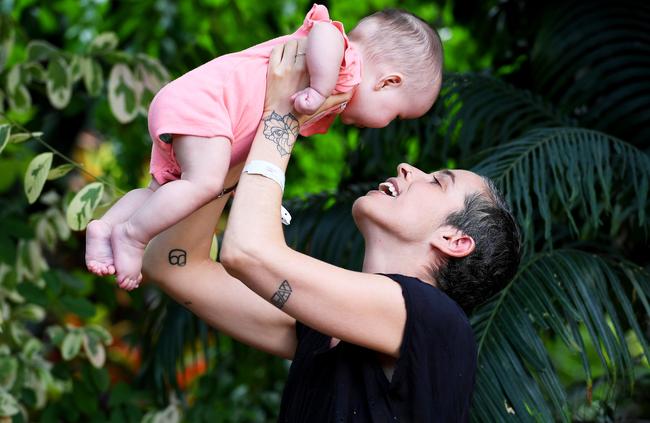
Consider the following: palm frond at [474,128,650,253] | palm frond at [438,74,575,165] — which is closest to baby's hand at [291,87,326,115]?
palm frond at [474,128,650,253]

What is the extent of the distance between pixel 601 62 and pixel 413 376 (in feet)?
6.48

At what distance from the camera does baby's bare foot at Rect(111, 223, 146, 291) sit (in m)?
1.96

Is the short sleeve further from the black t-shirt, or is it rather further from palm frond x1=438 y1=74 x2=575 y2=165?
palm frond x1=438 y1=74 x2=575 y2=165

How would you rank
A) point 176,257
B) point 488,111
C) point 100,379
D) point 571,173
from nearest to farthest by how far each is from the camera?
1. point 176,257
2. point 571,173
3. point 488,111
4. point 100,379

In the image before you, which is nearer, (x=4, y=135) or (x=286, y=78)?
(x=286, y=78)

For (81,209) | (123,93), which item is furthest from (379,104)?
(123,93)

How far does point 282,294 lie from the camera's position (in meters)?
1.86

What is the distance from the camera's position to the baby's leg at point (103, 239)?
1.99 meters

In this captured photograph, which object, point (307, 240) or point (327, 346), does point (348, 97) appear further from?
point (307, 240)

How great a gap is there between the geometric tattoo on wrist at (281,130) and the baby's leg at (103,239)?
12.7 inches

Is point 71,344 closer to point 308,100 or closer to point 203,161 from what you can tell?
point 203,161

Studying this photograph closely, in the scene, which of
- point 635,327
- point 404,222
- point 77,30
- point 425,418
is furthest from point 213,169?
point 77,30

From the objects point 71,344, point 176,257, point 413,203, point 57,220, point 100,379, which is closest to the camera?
point 413,203

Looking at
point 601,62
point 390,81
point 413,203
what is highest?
point 390,81
